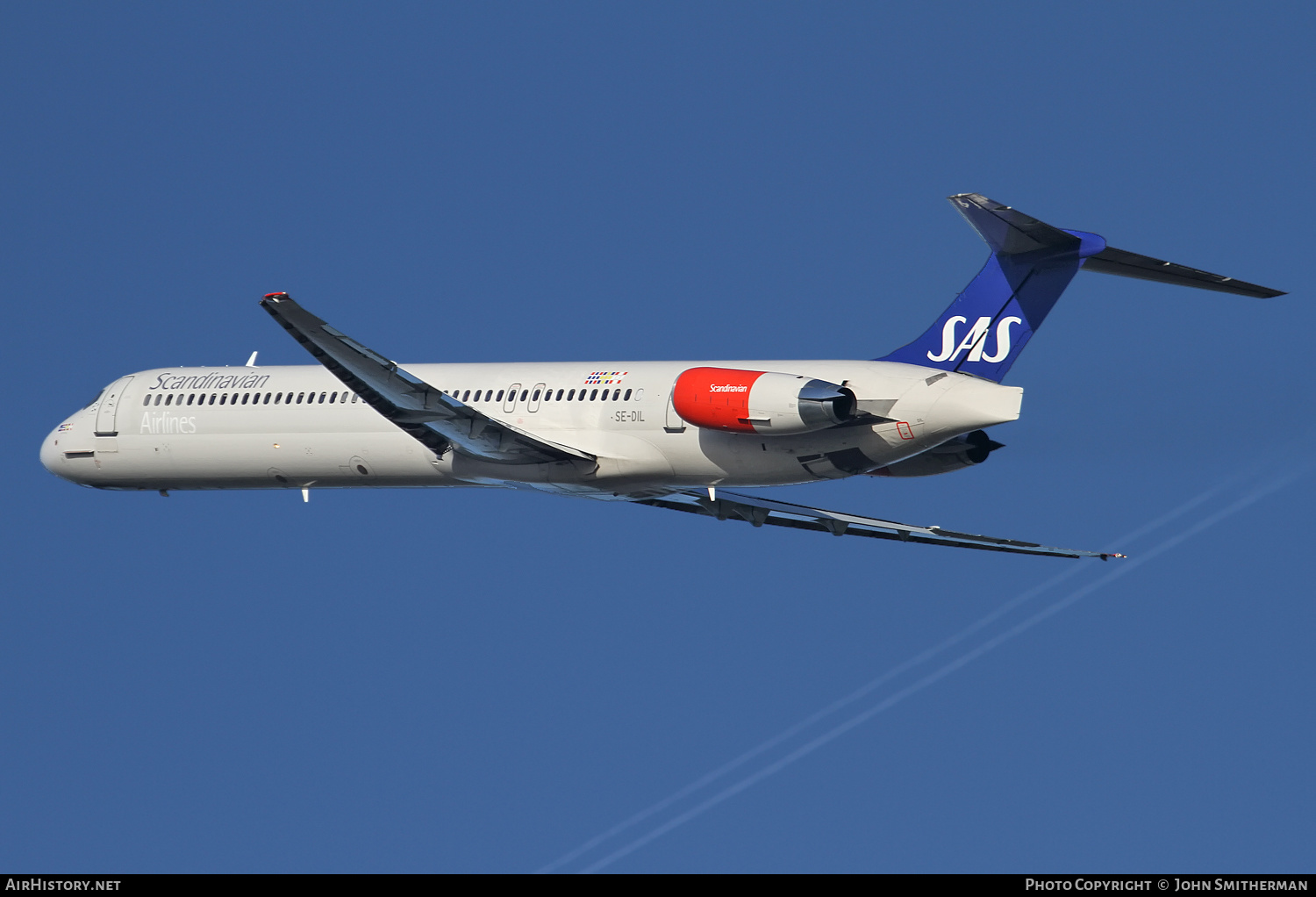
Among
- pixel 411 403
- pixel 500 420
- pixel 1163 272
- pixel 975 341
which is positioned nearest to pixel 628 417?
pixel 500 420

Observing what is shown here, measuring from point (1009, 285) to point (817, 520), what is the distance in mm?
6268

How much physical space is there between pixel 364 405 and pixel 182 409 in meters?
3.87

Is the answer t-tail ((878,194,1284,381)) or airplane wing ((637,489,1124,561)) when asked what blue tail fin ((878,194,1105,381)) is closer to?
t-tail ((878,194,1284,381))

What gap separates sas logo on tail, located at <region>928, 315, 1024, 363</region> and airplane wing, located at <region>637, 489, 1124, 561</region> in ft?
14.7

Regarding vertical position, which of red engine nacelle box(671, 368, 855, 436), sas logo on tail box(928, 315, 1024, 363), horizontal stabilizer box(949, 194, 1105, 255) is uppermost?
horizontal stabilizer box(949, 194, 1105, 255)

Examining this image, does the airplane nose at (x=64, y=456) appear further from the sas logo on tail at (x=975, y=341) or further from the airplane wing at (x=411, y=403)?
the sas logo on tail at (x=975, y=341)

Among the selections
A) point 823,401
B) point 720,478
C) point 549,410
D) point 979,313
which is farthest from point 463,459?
point 979,313

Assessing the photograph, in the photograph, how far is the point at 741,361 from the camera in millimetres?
29281

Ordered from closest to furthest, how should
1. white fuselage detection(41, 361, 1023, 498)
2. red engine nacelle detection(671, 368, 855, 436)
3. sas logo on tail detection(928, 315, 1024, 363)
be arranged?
1. red engine nacelle detection(671, 368, 855, 436)
2. white fuselage detection(41, 361, 1023, 498)
3. sas logo on tail detection(928, 315, 1024, 363)

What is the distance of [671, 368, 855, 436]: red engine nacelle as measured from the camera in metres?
26.5

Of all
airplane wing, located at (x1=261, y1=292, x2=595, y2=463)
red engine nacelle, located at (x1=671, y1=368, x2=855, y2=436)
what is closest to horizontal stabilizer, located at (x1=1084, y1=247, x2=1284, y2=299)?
red engine nacelle, located at (x1=671, y1=368, x2=855, y2=436)

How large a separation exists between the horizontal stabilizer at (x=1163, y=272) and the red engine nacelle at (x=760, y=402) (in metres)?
4.24

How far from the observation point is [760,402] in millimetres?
26828
